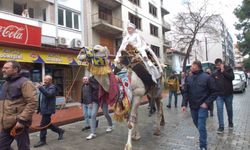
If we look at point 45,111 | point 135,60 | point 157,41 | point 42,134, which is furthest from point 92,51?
point 157,41

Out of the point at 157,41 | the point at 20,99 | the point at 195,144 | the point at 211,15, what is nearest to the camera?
the point at 20,99

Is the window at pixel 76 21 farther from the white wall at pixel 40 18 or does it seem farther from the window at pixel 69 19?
the window at pixel 69 19

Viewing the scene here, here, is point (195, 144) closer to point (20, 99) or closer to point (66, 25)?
point (20, 99)

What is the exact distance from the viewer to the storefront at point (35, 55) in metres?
12.5

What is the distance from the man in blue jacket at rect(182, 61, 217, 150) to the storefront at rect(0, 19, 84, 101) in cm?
790

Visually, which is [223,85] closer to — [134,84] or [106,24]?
[134,84]

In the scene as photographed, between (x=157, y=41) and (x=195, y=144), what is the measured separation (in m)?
29.9

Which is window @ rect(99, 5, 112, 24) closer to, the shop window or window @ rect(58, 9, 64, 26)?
window @ rect(58, 9, 64, 26)

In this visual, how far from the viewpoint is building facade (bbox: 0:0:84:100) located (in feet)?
42.4

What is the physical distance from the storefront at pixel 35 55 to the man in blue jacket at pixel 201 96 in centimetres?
790

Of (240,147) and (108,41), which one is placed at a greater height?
(108,41)

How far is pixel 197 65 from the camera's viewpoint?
213 inches

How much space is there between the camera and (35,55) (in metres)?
13.8

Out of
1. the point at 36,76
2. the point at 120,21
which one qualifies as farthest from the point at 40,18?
the point at 120,21
